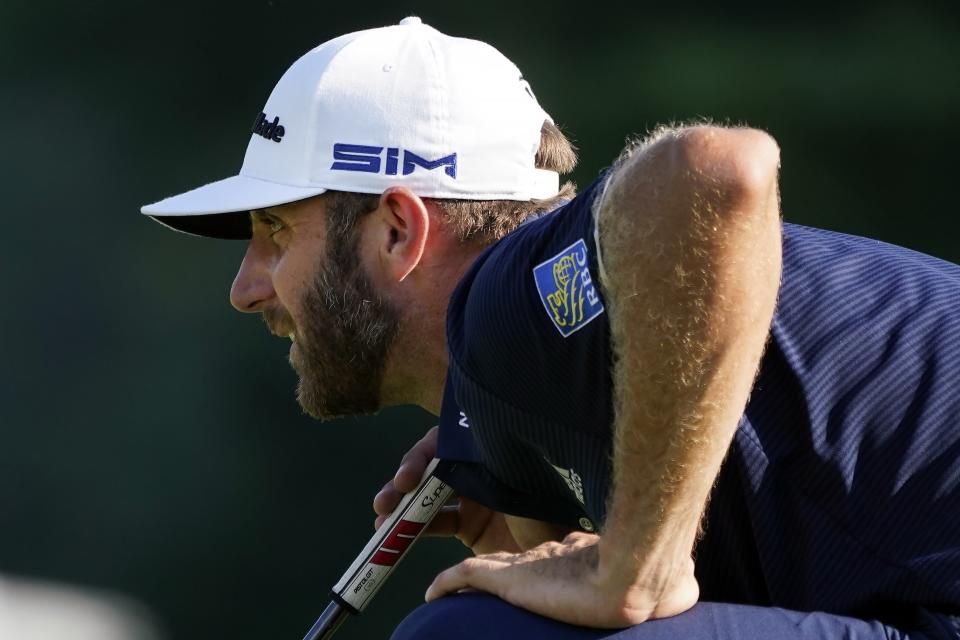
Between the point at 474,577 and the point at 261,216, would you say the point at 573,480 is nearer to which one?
the point at 474,577

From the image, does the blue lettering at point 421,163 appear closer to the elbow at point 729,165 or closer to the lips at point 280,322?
the lips at point 280,322

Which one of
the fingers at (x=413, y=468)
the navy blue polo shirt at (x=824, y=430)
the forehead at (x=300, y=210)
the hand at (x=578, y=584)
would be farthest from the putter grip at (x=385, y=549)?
the navy blue polo shirt at (x=824, y=430)

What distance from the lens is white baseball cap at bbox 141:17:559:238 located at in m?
1.74

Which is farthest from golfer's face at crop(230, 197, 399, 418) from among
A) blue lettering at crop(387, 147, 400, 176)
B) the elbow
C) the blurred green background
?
the blurred green background

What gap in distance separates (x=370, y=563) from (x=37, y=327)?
133 centimetres

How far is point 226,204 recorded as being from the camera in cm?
181

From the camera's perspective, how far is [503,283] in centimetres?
123

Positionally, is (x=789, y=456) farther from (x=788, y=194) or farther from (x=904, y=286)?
(x=788, y=194)

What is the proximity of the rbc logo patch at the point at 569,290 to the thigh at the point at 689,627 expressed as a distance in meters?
0.30

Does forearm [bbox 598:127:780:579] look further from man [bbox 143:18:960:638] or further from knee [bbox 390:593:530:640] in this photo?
knee [bbox 390:593:530:640]

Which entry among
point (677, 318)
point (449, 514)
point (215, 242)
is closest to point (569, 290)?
point (677, 318)

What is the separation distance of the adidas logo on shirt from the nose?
65 centimetres

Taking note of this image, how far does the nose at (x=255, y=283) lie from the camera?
188 centimetres

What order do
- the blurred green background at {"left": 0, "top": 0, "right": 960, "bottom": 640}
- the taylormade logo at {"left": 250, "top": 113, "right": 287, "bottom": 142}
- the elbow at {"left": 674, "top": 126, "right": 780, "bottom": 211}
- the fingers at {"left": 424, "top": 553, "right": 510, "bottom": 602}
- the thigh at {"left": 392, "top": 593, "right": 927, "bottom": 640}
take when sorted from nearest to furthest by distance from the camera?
the elbow at {"left": 674, "top": 126, "right": 780, "bottom": 211} < the thigh at {"left": 392, "top": 593, "right": 927, "bottom": 640} < the fingers at {"left": 424, "top": 553, "right": 510, "bottom": 602} < the taylormade logo at {"left": 250, "top": 113, "right": 287, "bottom": 142} < the blurred green background at {"left": 0, "top": 0, "right": 960, "bottom": 640}
